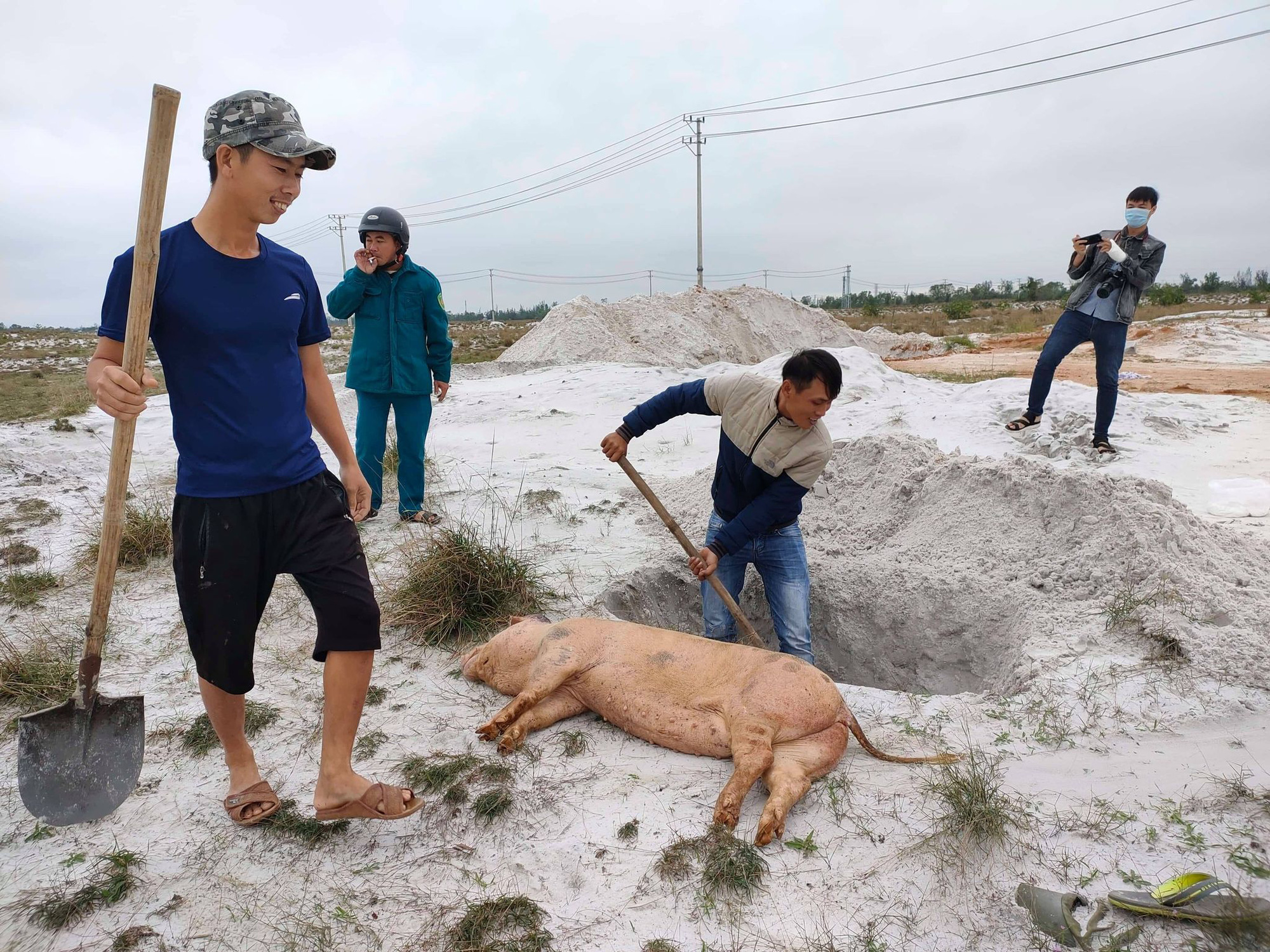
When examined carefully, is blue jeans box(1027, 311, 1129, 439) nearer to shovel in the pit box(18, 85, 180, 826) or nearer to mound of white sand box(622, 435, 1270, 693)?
mound of white sand box(622, 435, 1270, 693)

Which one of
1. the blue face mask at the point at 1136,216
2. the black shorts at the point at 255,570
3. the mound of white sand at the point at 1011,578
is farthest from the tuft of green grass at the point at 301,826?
the blue face mask at the point at 1136,216

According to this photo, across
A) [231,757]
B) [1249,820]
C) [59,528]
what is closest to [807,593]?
[1249,820]

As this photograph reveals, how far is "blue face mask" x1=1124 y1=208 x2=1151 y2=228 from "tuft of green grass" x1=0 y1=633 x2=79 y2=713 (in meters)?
6.95

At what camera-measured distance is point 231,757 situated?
7.52 ft

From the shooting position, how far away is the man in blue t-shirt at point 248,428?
6.11 feet

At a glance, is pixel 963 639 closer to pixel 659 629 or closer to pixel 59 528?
pixel 659 629

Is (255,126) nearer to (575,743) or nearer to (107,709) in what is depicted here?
(107,709)

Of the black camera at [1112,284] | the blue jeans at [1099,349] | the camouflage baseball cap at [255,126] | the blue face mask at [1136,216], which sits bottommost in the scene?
the blue jeans at [1099,349]

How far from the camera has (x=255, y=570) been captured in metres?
2.06

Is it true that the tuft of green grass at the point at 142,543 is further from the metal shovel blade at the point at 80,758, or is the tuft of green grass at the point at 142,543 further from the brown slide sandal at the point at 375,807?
the brown slide sandal at the point at 375,807

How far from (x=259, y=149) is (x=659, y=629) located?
205 cm

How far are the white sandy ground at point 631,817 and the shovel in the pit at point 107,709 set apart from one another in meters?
0.25

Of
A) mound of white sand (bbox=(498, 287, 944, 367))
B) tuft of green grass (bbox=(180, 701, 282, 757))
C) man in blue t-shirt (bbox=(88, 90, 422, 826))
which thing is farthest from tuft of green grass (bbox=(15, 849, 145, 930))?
mound of white sand (bbox=(498, 287, 944, 367))

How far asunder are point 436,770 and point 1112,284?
223 inches
